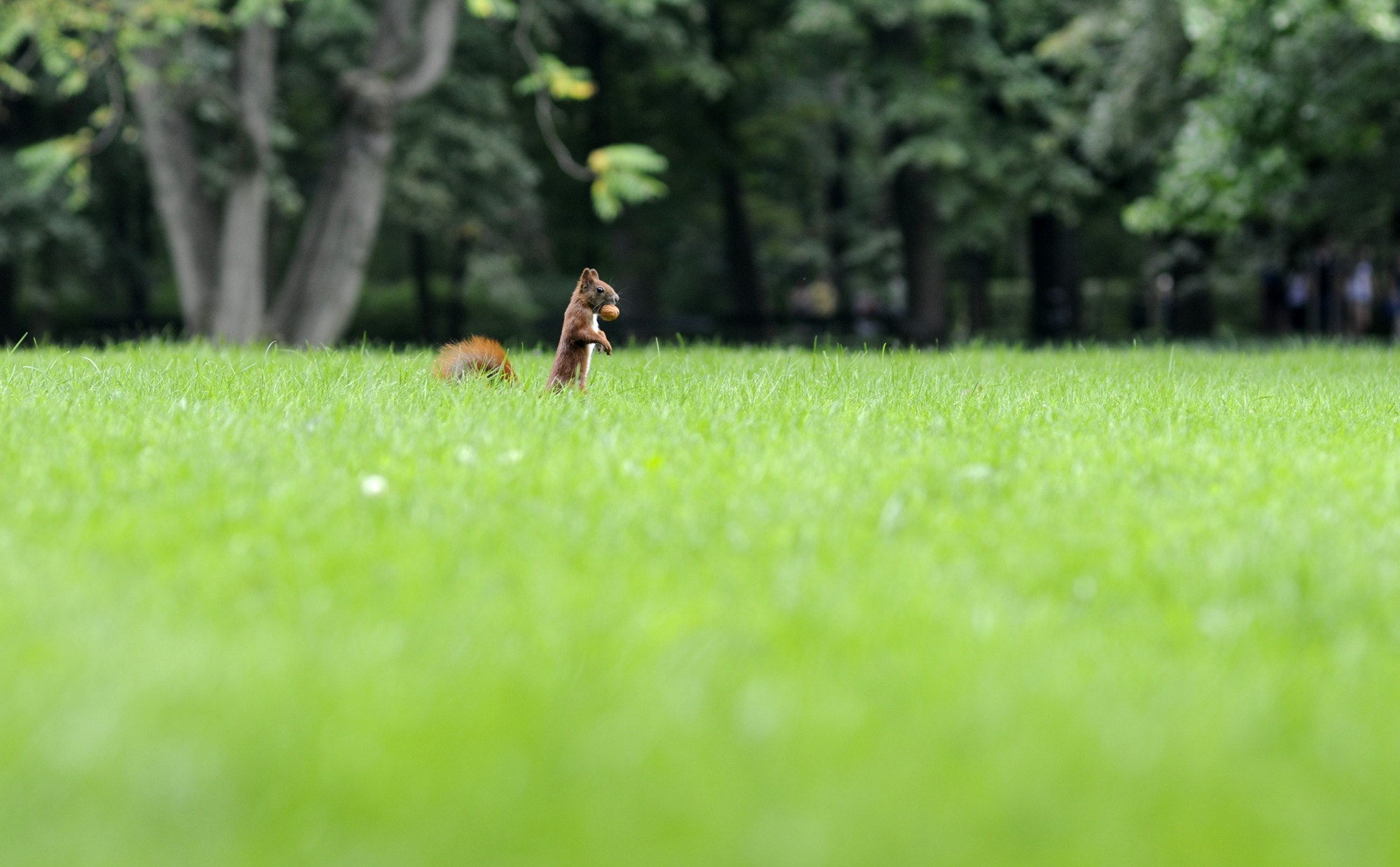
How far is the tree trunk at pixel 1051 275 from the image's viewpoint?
88.8ft

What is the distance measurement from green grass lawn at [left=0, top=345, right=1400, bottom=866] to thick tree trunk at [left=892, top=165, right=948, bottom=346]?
17686 millimetres

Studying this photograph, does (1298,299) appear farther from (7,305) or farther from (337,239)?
(7,305)

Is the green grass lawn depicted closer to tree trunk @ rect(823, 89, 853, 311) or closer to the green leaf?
the green leaf

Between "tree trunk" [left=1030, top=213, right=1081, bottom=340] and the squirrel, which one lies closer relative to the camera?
the squirrel

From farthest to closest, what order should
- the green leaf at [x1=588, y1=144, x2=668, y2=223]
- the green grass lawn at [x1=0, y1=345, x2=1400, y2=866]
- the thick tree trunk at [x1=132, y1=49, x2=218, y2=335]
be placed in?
A: 1. the thick tree trunk at [x1=132, y1=49, x2=218, y2=335]
2. the green leaf at [x1=588, y1=144, x2=668, y2=223]
3. the green grass lawn at [x1=0, y1=345, x2=1400, y2=866]

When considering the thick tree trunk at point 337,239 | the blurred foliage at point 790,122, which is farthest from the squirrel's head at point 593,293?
the thick tree trunk at point 337,239

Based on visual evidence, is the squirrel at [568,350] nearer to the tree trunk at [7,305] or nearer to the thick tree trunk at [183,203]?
the thick tree trunk at [183,203]

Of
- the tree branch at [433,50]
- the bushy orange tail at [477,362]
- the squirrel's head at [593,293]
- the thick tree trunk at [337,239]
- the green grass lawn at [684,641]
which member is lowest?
the green grass lawn at [684,641]

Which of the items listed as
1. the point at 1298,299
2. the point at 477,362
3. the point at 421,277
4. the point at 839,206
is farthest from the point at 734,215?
the point at 477,362

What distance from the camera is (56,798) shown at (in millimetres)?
2428

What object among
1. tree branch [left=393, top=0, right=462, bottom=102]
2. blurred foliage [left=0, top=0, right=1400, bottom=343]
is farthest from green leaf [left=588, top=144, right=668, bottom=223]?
tree branch [left=393, top=0, right=462, bottom=102]

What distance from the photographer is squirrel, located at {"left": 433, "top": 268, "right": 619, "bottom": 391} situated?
21.6ft

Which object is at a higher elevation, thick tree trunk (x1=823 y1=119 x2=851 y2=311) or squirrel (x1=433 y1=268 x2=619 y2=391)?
thick tree trunk (x1=823 y1=119 x2=851 y2=311)

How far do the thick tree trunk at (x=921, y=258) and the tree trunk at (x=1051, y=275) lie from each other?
376cm
